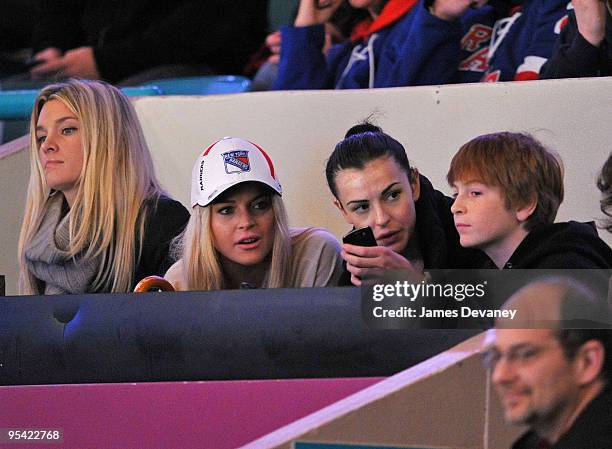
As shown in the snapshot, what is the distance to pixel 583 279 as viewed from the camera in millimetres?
1556

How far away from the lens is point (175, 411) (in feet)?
5.51

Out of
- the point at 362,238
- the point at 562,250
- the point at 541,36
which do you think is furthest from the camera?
the point at 541,36

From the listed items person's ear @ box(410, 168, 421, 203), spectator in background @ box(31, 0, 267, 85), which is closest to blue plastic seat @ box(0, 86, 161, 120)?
spectator in background @ box(31, 0, 267, 85)

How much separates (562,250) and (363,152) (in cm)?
38

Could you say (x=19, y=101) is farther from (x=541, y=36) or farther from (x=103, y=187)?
(x=541, y=36)

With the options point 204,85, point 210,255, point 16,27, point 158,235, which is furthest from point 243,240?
point 16,27

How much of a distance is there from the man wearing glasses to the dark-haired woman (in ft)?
0.82

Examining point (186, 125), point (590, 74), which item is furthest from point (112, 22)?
point (590, 74)

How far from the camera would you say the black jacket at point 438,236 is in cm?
172

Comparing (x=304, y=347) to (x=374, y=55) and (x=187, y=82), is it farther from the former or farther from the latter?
(x=187, y=82)

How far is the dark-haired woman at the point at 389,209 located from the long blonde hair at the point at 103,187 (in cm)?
37

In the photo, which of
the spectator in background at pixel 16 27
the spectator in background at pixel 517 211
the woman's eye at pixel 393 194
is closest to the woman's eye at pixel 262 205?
the woman's eye at pixel 393 194

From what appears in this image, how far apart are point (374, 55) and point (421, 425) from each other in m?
1.16

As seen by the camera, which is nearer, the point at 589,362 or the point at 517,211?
the point at 589,362
